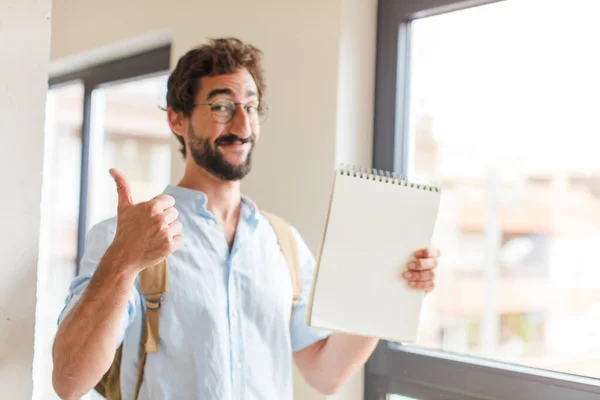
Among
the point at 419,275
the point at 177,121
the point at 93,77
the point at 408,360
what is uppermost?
the point at 93,77

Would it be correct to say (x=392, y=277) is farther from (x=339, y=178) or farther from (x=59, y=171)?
(x=59, y=171)

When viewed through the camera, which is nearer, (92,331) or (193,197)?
(92,331)

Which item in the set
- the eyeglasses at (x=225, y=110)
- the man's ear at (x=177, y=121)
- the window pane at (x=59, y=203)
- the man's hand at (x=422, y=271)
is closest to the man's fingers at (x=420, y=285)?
the man's hand at (x=422, y=271)

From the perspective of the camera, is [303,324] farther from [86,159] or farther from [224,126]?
[86,159]

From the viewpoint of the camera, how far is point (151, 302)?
3.98 feet

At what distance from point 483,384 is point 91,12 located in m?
2.05

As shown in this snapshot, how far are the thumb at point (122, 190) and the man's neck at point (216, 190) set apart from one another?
0.34 metres

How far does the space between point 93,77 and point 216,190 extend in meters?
1.66

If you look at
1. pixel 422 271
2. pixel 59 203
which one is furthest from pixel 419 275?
pixel 59 203

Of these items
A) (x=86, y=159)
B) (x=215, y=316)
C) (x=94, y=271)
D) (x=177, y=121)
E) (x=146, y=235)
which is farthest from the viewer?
(x=86, y=159)

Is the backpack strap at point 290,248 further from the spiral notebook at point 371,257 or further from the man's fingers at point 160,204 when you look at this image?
the man's fingers at point 160,204

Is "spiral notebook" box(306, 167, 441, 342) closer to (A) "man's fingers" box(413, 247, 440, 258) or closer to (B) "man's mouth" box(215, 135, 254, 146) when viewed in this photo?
(A) "man's fingers" box(413, 247, 440, 258)

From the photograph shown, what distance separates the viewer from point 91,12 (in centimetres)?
261

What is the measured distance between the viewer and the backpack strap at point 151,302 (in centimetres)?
121
